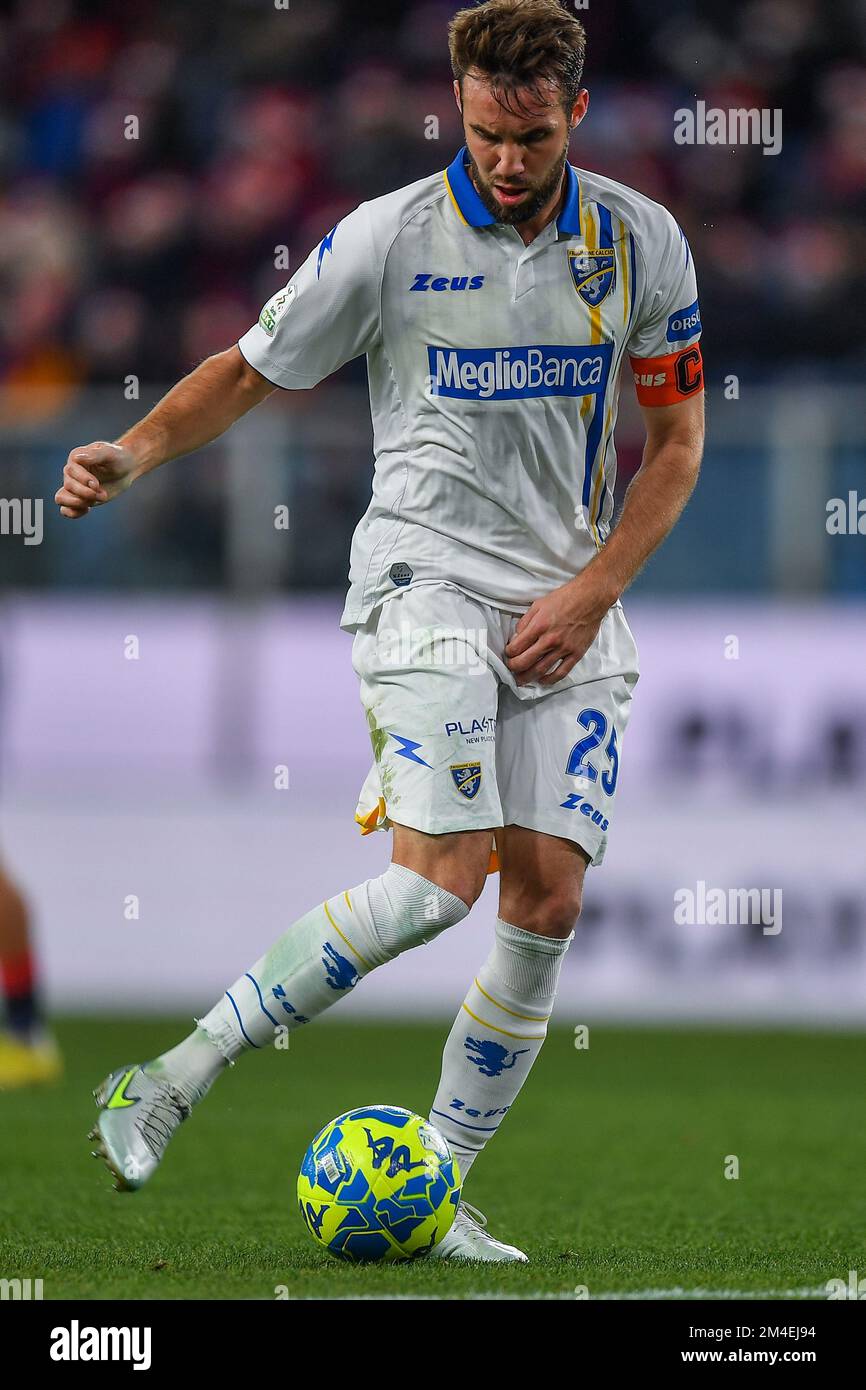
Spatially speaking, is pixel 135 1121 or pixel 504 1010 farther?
pixel 504 1010

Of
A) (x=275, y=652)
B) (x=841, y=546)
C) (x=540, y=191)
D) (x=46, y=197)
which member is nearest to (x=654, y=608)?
(x=841, y=546)

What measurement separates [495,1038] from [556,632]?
918 millimetres

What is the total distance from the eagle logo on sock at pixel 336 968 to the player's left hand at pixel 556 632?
0.70 m

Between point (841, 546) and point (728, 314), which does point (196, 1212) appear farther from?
point (728, 314)

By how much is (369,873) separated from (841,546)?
2.68 m

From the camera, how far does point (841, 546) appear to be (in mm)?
9258

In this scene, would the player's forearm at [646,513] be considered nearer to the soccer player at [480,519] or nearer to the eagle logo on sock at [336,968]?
the soccer player at [480,519]

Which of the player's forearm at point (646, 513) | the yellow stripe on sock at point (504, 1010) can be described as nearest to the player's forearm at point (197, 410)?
the player's forearm at point (646, 513)

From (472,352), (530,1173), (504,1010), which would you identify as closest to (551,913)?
(504,1010)

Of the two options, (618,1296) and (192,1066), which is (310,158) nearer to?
(192,1066)

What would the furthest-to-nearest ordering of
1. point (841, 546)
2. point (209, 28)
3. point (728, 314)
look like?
point (209, 28)
point (728, 314)
point (841, 546)

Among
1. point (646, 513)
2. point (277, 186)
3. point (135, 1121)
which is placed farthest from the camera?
point (277, 186)

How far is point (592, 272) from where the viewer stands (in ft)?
13.7

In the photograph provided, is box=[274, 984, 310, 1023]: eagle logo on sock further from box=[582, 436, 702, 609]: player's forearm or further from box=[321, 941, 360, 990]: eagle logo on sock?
box=[582, 436, 702, 609]: player's forearm
